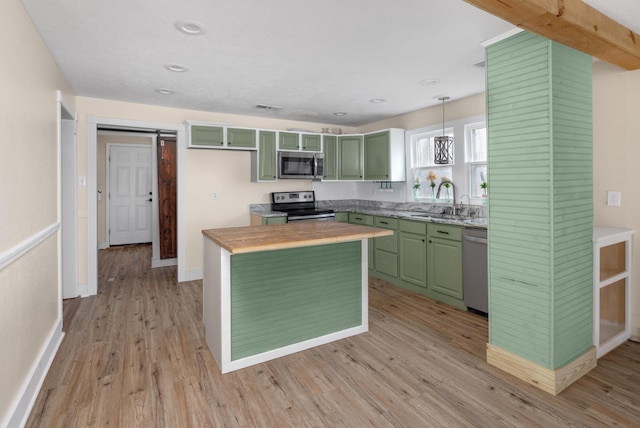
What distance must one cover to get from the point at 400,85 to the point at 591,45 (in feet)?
5.72

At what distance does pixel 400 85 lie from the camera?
3.66 metres

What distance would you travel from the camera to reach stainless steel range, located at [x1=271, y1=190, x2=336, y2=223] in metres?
4.96

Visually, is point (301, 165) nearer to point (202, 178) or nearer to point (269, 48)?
point (202, 178)

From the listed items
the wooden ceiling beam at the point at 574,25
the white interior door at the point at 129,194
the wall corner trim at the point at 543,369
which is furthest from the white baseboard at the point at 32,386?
the white interior door at the point at 129,194

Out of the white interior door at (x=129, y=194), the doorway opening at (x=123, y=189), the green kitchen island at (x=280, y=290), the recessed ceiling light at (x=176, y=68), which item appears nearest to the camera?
the green kitchen island at (x=280, y=290)

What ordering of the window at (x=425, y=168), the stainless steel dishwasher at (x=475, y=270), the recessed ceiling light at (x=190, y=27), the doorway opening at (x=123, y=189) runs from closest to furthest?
the recessed ceiling light at (x=190, y=27) → the stainless steel dishwasher at (x=475, y=270) → the window at (x=425, y=168) → the doorway opening at (x=123, y=189)

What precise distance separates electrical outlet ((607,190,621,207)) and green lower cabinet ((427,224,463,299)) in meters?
1.22

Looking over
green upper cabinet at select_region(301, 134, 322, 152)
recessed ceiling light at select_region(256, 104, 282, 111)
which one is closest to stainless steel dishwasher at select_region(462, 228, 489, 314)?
green upper cabinet at select_region(301, 134, 322, 152)

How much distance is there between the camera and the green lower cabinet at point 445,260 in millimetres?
3584

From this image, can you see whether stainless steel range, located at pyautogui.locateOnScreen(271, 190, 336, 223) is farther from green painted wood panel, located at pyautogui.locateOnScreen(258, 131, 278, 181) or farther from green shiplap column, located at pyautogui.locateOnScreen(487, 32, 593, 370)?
green shiplap column, located at pyautogui.locateOnScreen(487, 32, 593, 370)

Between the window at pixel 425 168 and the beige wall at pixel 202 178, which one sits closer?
the beige wall at pixel 202 178

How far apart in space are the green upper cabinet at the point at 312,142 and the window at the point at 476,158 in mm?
2118

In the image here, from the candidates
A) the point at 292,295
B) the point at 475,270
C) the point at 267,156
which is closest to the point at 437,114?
the point at 475,270

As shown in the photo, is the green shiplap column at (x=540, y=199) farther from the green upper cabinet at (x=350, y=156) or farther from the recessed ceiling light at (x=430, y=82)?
the green upper cabinet at (x=350, y=156)
